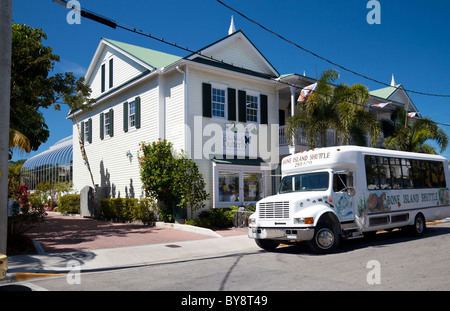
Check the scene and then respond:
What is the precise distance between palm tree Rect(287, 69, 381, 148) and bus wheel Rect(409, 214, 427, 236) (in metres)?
5.75

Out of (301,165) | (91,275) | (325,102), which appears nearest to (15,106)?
(91,275)

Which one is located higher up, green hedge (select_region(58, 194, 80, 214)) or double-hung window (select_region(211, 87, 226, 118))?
double-hung window (select_region(211, 87, 226, 118))

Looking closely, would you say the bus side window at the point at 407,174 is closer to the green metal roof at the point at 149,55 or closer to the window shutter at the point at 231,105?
the window shutter at the point at 231,105

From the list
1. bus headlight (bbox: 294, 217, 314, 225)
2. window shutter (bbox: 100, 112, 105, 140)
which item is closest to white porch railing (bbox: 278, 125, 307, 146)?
bus headlight (bbox: 294, 217, 314, 225)

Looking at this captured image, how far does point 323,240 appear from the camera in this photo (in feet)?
33.3

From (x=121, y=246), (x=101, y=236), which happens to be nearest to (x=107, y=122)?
(x=101, y=236)

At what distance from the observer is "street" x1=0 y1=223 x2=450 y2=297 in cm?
668

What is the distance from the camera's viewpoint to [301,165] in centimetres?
1175

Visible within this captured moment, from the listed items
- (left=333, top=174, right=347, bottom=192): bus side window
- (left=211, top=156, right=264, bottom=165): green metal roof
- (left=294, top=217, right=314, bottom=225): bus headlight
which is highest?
(left=211, top=156, right=264, bottom=165): green metal roof

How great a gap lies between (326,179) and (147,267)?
536 centimetres

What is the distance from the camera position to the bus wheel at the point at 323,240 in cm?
1002

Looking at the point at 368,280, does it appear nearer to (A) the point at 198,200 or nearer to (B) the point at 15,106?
(A) the point at 198,200

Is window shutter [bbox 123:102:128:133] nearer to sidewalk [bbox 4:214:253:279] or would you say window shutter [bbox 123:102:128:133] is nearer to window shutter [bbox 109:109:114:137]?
window shutter [bbox 109:109:114:137]

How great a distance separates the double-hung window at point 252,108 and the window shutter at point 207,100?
2507 millimetres
